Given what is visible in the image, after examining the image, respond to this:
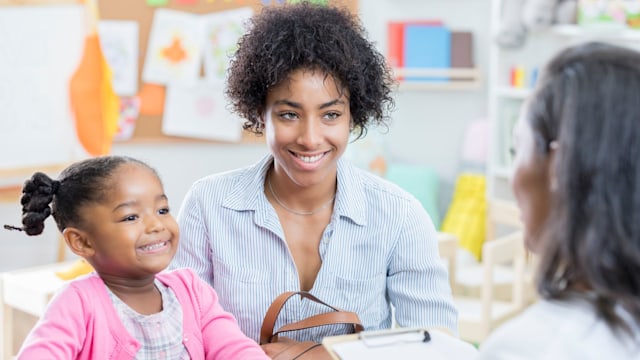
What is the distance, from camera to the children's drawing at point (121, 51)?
150 inches

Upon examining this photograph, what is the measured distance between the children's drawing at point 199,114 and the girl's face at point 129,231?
2501 millimetres

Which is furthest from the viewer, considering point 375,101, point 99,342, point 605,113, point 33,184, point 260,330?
point 375,101

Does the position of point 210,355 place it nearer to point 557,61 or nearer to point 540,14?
point 557,61

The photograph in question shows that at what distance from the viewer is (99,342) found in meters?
1.43

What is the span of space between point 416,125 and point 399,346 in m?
3.09

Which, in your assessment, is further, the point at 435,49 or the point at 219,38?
→ the point at 435,49

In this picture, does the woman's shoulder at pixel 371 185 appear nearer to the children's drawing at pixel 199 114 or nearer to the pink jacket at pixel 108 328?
the pink jacket at pixel 108 328

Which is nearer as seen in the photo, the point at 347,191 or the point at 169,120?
the point at 347,191

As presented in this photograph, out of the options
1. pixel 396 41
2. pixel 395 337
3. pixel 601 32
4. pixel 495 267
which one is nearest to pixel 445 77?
pixel 396 41

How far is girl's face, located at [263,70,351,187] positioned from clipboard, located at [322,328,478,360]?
452 millimetres

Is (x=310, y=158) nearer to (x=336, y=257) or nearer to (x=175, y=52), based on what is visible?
(x=336, y=257)

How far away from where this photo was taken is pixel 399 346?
1.44 metres

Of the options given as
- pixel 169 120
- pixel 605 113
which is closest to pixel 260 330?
pixel 605 113

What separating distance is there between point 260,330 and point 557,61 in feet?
3.19
